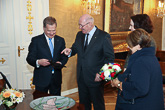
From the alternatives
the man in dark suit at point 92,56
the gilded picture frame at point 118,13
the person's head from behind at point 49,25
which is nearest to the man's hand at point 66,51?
the man in dark suit at point 92,56

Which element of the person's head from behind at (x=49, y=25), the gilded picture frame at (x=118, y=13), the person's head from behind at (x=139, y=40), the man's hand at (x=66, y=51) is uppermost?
the gilded picture frame at (x=118, y=13)

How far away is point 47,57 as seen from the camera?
333 centimetres

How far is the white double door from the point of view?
4.70 m

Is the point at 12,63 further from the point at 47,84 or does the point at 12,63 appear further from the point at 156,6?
the point at 156,6

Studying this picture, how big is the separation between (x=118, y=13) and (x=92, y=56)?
422 centimetres

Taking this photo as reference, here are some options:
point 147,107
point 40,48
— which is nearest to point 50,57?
point 40,48

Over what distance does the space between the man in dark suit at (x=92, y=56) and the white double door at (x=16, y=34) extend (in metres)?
1.89

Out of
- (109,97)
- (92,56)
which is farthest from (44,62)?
(109,97)

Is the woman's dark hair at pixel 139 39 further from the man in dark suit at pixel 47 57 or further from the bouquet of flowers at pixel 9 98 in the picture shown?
the man in dark suit at pixel 47 57

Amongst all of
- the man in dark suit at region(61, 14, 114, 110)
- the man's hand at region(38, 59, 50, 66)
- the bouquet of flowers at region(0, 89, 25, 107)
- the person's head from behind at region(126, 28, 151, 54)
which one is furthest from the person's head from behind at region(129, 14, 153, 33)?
the bouquet of flowers at region(0, 89, 25, 107)

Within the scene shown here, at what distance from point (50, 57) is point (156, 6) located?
724 cm

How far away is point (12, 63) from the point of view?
15.9 ft

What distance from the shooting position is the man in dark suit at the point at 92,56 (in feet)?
11.1

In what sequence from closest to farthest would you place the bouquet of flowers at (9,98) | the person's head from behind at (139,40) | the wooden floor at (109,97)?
the bouquet of flowers at (9,98)
the person's head from behind at (139,40)
the wooden floor at (109,97)
